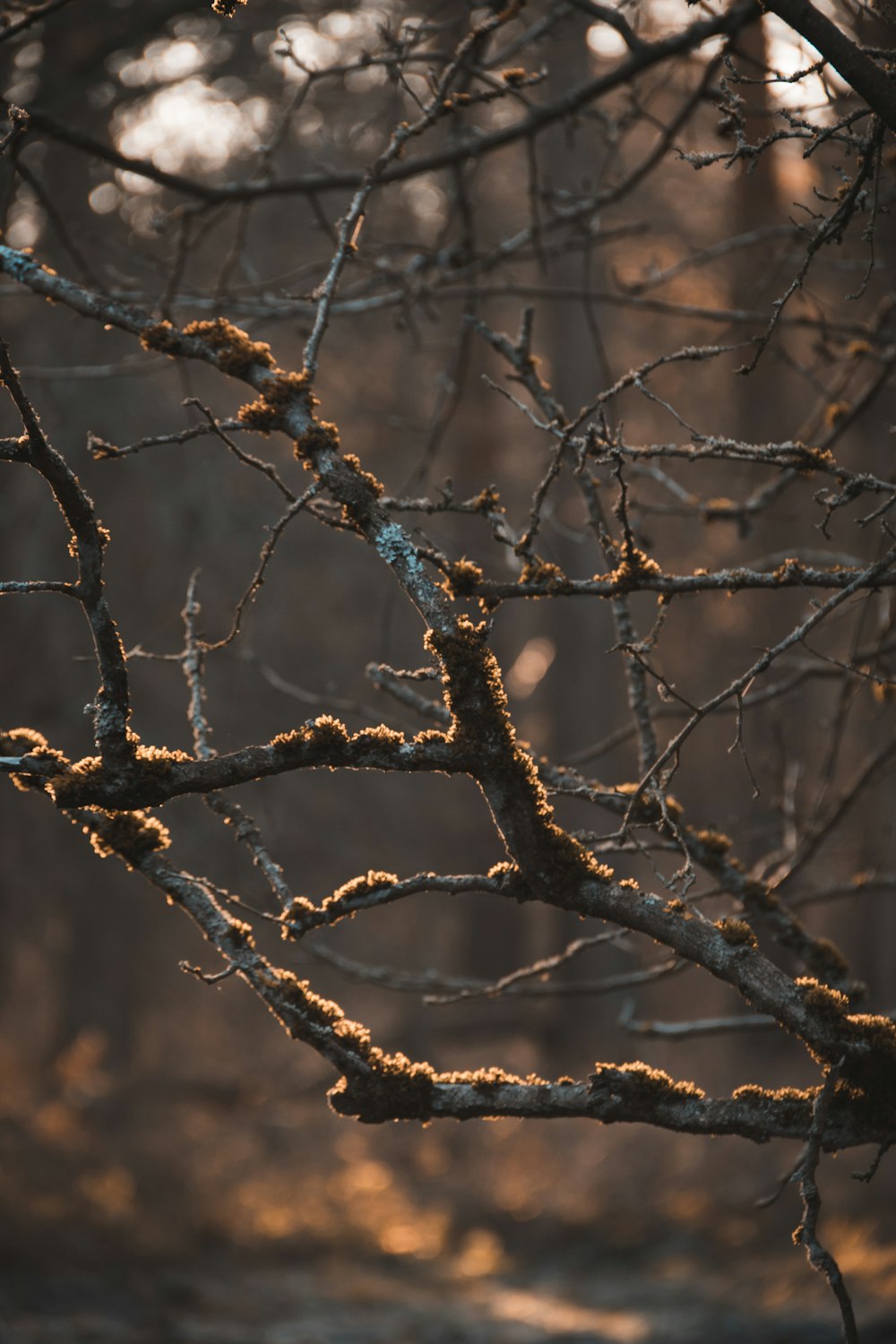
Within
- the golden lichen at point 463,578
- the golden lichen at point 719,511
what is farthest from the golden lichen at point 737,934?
the golden lichen at point 719,511

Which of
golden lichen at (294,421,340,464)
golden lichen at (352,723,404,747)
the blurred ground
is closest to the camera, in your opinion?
golden lichen at (352,723,404,747)

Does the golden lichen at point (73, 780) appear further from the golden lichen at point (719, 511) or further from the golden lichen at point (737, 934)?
the golden lichen at point (719, 511)

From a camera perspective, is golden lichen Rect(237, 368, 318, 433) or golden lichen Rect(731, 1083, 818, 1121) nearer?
golden lichen Rect(731, 1083, 818, 1121)

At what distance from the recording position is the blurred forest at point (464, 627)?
2.86 meters

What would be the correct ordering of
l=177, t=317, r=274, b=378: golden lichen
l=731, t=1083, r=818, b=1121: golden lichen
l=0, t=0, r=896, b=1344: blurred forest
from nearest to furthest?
1. l=731, t=1083, r=818, b=1121: golden lichen
2. l=177, t=317, r=274, b=378: golden lichen
3. l=0, t=0, r=896, b=1344: blurred forest

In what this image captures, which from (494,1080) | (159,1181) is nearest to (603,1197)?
(159,1181)

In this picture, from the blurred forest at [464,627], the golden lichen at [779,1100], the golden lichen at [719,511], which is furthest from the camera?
the golden lichen at [719,511]

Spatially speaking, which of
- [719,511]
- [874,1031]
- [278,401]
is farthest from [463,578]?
[719,511]

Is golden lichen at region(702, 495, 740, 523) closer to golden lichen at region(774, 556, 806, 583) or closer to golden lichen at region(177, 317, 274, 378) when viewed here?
golden lichen at region(774, 556, 806, 583)

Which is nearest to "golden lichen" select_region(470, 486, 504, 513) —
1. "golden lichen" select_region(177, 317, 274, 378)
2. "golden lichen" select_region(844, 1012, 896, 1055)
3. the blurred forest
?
the blurred forest

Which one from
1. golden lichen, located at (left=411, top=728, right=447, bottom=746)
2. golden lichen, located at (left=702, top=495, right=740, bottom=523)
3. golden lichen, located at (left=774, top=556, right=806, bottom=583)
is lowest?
golden lichen, located at (left=411, top=728, right=447, bottom=746)

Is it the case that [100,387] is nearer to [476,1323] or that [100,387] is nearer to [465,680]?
[476,1323]

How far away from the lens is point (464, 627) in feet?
7.49

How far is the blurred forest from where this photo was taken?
9.39ft
